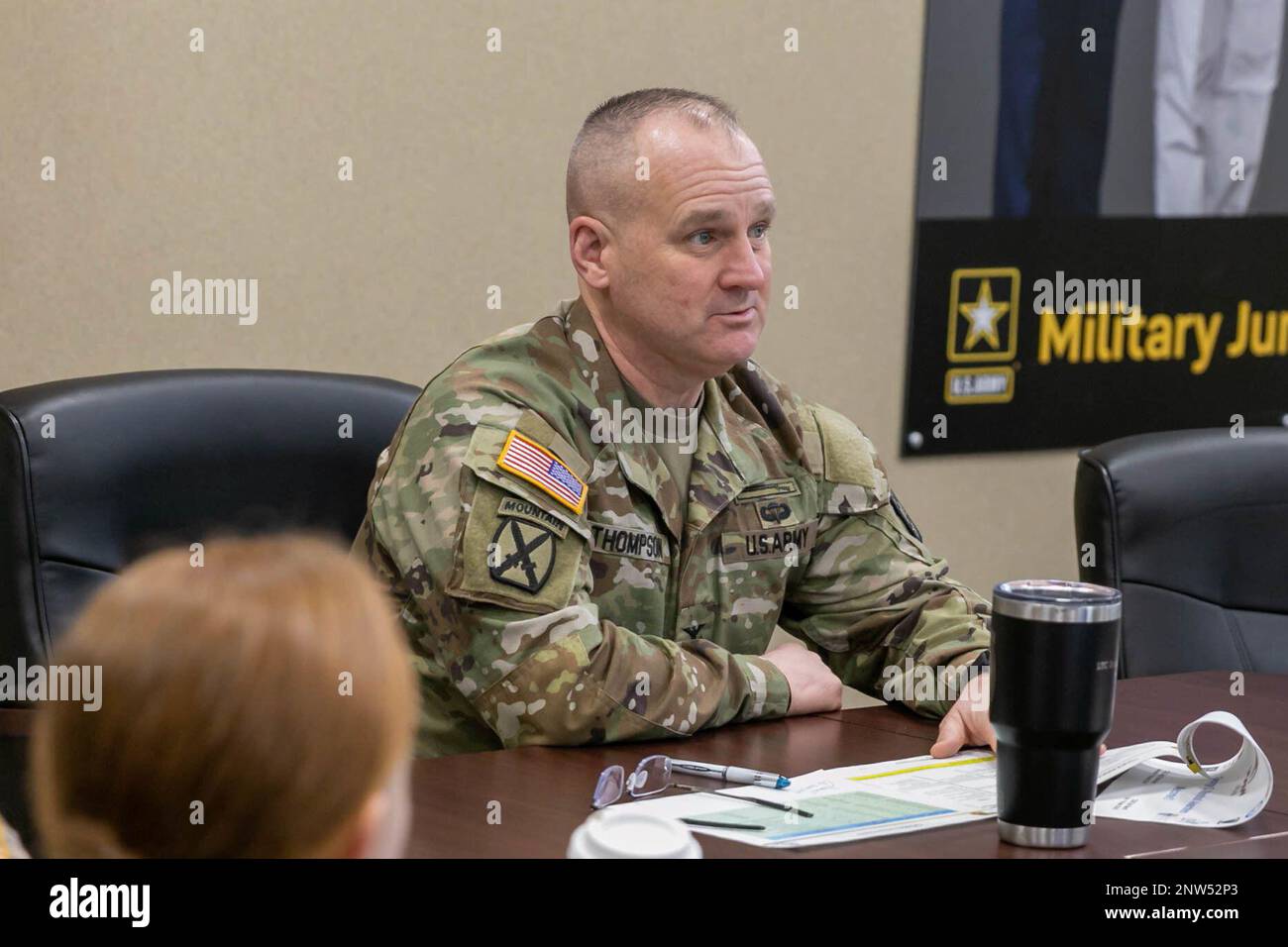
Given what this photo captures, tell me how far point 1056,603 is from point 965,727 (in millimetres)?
419

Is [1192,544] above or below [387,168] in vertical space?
below

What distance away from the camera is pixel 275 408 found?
1994 mm

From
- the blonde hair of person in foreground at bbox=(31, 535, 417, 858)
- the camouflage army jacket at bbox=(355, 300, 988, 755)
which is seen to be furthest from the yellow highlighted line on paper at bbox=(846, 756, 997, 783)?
the blonde hair of person in foreground at bbox=(31, 535, 417, 858)

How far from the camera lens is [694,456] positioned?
6.69ft

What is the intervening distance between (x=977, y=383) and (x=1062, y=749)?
2425 mm

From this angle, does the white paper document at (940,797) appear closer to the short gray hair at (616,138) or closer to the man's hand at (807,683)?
the man's hand at (807,683)

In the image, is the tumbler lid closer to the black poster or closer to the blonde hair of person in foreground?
the blonde hair of person in foreground

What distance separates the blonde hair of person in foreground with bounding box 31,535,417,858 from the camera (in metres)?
0.71

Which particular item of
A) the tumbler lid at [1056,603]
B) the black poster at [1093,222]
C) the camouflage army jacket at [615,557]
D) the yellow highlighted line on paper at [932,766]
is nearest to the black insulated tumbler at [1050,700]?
the tumbler lid at [1056,603]

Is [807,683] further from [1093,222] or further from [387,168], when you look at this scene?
[1093,222]

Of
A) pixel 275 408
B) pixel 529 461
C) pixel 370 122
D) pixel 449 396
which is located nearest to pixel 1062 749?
pixel 529 461

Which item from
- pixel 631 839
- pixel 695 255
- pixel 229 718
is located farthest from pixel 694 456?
pixel 229 718

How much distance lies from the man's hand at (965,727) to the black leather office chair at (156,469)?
0.81 meters
